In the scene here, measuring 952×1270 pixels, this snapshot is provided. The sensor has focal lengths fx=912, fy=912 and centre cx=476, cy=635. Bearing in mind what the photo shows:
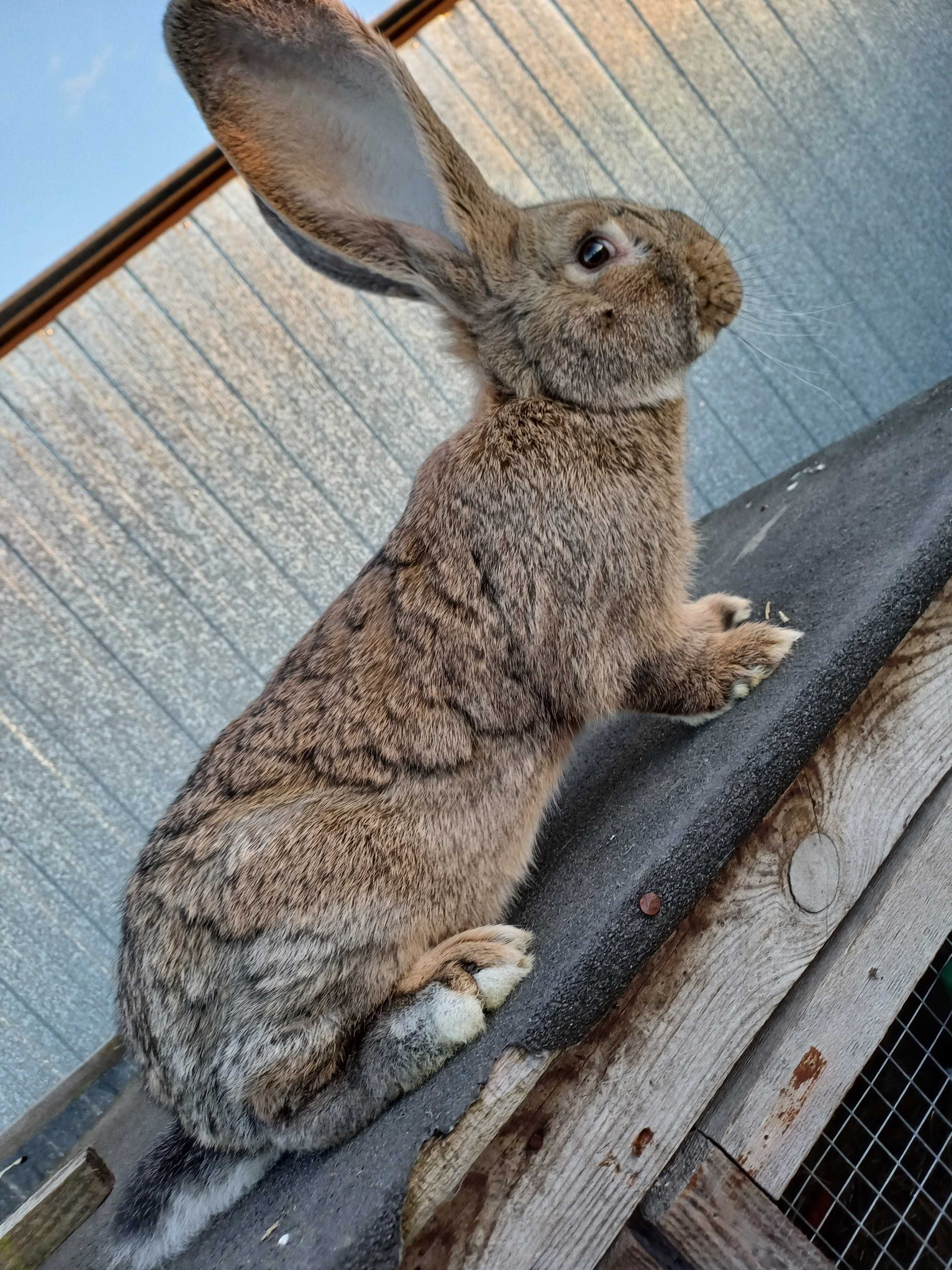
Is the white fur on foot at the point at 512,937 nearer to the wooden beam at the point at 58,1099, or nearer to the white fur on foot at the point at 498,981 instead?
the white fur on foot at the point at 498,981

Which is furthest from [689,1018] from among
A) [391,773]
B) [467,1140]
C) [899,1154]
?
[899,1154]

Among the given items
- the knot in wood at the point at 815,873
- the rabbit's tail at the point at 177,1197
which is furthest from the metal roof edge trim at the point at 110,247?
the knot in wood at the point at 815,873

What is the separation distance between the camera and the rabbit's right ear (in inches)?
64.7

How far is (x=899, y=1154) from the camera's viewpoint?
2.10m

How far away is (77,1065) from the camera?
310 centimetres

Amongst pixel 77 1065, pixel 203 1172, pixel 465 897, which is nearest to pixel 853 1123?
pixel 465 897

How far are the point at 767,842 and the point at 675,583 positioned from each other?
57 cm

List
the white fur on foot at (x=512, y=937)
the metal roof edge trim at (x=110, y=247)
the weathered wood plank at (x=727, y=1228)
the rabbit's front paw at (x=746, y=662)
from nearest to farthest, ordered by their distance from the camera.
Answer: the weathered wood plank at (x=727, y=1228) → the white fur on foot at (x=512, y=937) → the rabbit's front paw at (x=746, y=662) → the metal roof edge trim at (x=110, y=247)

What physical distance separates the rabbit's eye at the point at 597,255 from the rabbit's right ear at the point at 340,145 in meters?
0.17

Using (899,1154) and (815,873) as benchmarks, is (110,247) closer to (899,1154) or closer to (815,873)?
(815,873)

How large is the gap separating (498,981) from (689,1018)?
292 millimetres

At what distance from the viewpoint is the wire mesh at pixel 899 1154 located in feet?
6.37

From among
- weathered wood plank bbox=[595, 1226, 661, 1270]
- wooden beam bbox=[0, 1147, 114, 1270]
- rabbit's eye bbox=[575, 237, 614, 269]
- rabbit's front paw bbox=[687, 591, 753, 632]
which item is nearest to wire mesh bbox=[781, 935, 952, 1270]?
weathered wood plank bbox=[595, 1226, 661, 1270]

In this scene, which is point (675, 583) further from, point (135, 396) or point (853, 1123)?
point (135, 396)
